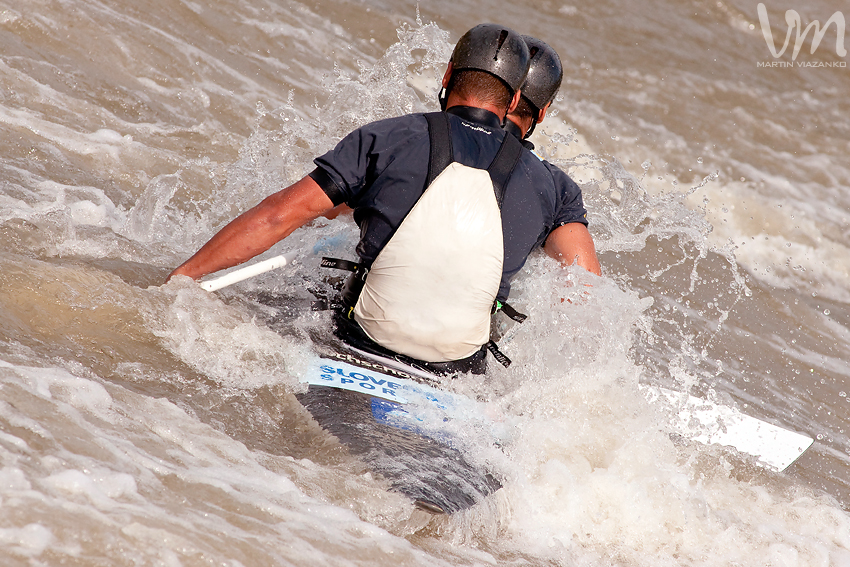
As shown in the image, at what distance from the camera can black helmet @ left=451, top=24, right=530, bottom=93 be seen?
2943 millimetres

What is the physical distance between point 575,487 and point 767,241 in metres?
5.81

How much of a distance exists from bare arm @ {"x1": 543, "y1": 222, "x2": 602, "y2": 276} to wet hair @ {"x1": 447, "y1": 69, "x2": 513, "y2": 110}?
626mm

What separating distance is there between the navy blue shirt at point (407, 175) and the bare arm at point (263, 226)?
7 centimetres

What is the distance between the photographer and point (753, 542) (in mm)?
3141

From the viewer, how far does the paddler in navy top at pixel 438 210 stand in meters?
2.76

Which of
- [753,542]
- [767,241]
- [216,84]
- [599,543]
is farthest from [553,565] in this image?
[767,241]

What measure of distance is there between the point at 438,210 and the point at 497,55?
0.69 metres

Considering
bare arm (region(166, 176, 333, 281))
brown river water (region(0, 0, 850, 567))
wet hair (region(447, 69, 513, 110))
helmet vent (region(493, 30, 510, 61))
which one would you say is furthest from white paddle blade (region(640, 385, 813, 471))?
bare arm (region(166, 176, 333, 281))

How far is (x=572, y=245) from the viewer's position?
10.7 ft

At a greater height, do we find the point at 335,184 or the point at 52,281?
the point at 335,184

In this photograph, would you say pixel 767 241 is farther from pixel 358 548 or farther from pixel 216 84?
pixel 358 548

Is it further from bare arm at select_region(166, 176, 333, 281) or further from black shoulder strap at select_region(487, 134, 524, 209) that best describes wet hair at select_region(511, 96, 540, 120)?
bare arm at select_region(166, 176, 333, 281)

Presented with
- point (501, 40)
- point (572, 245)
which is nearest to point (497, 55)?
point (501, 40)

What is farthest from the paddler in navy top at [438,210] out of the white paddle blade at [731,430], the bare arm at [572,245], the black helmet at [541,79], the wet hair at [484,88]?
the white paddle blade at [731,430]
